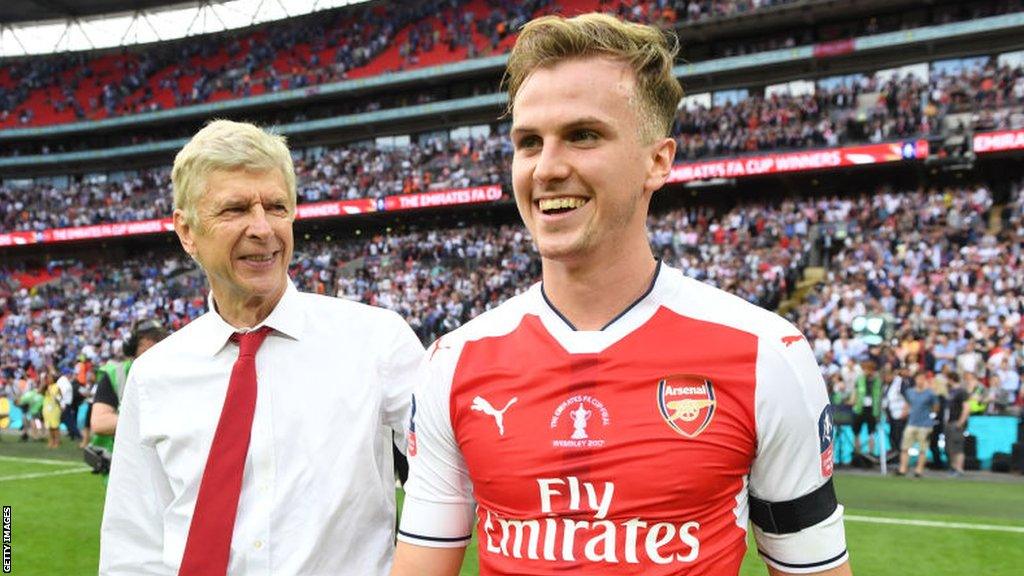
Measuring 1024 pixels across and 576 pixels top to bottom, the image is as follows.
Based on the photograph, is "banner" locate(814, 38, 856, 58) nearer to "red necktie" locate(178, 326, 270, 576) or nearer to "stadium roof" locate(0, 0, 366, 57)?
"stadium roof" locate(0, 0, 366, 57)

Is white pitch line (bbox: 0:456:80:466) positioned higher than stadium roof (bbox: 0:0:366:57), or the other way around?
stadium roof (bbox: 0:0:366:57)

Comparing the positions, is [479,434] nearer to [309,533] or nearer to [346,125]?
[309,533]

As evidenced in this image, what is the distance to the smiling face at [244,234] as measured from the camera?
239 cm

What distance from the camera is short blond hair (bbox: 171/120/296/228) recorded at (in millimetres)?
2371

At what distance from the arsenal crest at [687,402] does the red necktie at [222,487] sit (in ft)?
3.75

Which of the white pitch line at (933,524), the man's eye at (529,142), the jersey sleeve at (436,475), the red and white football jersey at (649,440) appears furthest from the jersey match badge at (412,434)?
the white pitch line at (933,524)

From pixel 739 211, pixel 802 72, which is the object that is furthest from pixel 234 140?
pixel 802 72

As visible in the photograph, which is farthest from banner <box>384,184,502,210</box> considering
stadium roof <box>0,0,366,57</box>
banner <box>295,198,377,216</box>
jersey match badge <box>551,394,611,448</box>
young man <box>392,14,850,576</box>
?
jersey match badge <box>551,394,611,448</box>

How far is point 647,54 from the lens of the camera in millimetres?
1969

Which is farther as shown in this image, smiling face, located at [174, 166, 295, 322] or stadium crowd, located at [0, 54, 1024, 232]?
stadium crowd, located at [0, 54, 1024, 232]

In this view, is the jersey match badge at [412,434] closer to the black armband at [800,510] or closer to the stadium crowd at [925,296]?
Answer: the black armband at [800,510]

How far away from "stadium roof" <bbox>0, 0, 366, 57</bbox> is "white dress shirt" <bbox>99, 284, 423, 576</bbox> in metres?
49.6

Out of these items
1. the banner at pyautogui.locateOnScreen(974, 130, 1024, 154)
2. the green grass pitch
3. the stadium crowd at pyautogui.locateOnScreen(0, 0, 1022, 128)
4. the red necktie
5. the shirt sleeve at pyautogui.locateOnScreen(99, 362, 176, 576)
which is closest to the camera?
the red necktie

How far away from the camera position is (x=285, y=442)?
236 cm
